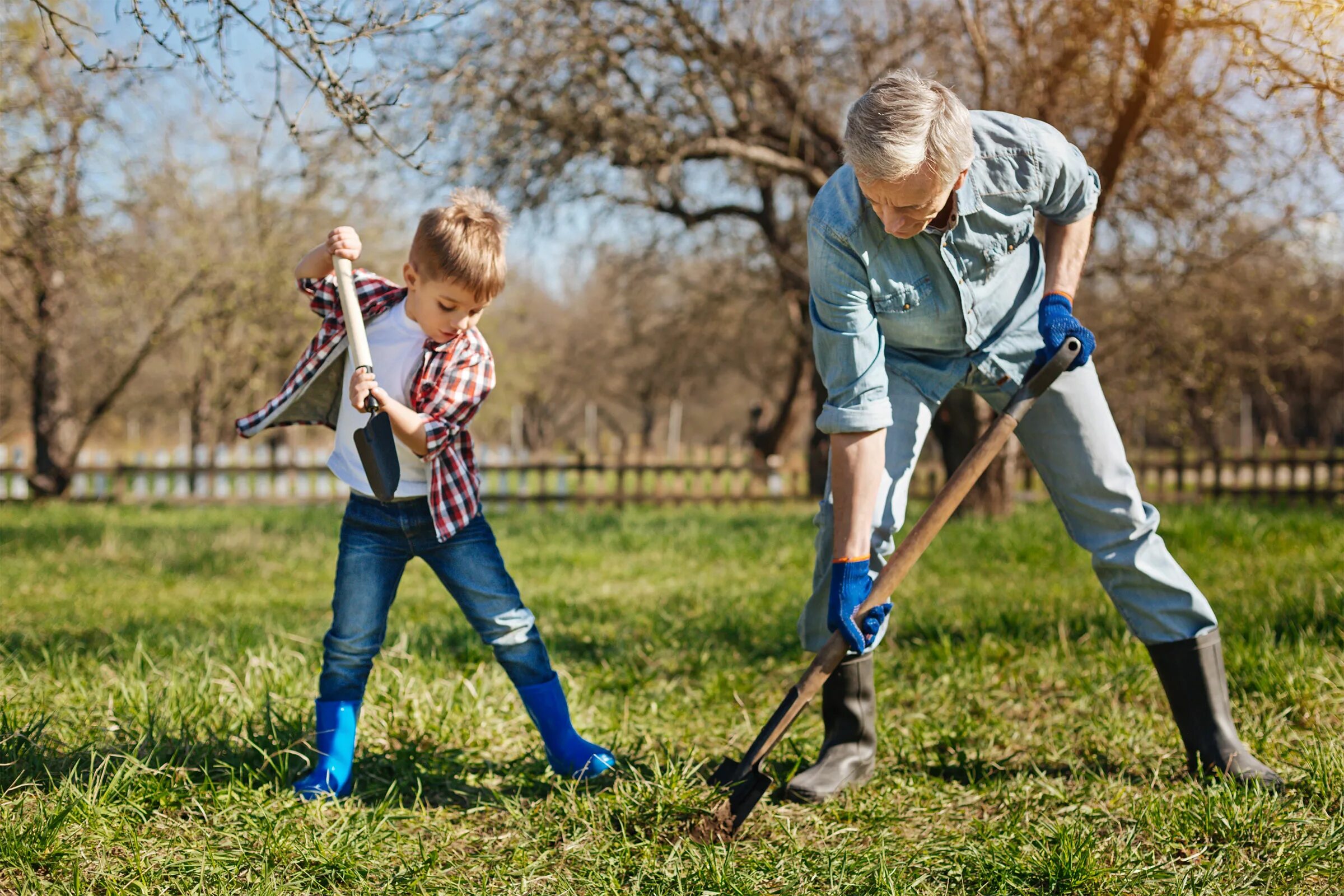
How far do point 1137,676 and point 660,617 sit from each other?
2167mm

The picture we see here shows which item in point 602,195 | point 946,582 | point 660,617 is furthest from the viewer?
point 602,195

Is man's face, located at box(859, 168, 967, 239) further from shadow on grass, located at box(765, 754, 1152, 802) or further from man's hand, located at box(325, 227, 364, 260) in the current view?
shadow on grass, located at box(765, 754, 1152, 802)

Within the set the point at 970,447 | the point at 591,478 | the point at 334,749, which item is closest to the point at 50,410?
the point at 591,478

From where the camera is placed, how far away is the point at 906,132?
7.09 ft

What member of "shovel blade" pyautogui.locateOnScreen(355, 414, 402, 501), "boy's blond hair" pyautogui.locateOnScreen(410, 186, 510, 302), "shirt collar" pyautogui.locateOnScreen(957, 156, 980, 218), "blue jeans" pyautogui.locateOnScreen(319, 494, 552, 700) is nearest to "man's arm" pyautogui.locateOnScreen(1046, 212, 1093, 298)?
"shirt collar" pyautogui.locateOnScreen(957, 156, 980, 218)

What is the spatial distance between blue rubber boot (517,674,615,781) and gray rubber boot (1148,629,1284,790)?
1.50 meters

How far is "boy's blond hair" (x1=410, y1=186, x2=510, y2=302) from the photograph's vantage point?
2471mm

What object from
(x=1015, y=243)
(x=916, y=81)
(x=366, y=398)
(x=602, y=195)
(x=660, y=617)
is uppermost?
(x=602, y=195)

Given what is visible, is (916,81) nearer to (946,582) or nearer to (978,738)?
(978,738)

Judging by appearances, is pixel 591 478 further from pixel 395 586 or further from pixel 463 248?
pixel 463 248

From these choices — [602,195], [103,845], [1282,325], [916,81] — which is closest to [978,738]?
[916,81]

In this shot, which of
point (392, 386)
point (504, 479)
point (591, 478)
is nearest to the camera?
point (392, 386)

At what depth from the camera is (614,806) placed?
8.36 feet

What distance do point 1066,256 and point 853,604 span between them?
1084mm
